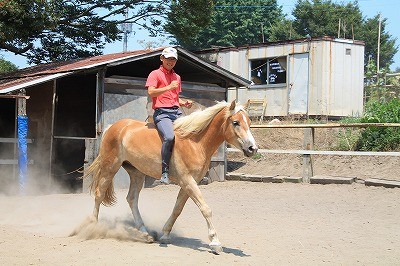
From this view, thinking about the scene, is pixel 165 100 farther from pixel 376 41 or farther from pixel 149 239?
pixel 376 41

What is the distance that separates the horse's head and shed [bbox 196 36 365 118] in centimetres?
1482

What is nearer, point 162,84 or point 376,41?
point 162,84

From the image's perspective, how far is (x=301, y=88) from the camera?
2225 centimetres

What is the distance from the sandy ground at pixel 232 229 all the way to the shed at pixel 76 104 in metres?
1.92

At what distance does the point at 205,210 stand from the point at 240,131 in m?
1.04

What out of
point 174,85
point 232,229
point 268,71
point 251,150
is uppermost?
point 268,71

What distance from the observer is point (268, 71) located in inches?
913

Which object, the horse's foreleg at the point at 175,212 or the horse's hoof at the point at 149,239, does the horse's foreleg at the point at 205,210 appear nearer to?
the horse's foreleg at the point at 175,212

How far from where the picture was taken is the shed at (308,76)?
2173cm

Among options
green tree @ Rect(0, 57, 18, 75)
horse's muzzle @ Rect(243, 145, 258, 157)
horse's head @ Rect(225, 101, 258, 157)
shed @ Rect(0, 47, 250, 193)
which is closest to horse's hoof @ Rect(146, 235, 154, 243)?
horse's head @ Rect(225, 101, 258, 157)

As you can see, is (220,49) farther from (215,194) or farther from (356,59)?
(215,194)

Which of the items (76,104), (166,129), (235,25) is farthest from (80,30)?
(235,25)

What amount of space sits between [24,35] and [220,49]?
9584 millimetres

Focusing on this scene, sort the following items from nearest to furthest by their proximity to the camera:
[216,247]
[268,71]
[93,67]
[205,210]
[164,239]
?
[216,247] < [205,210] < [164,239] < [93,67] < [268,71]
